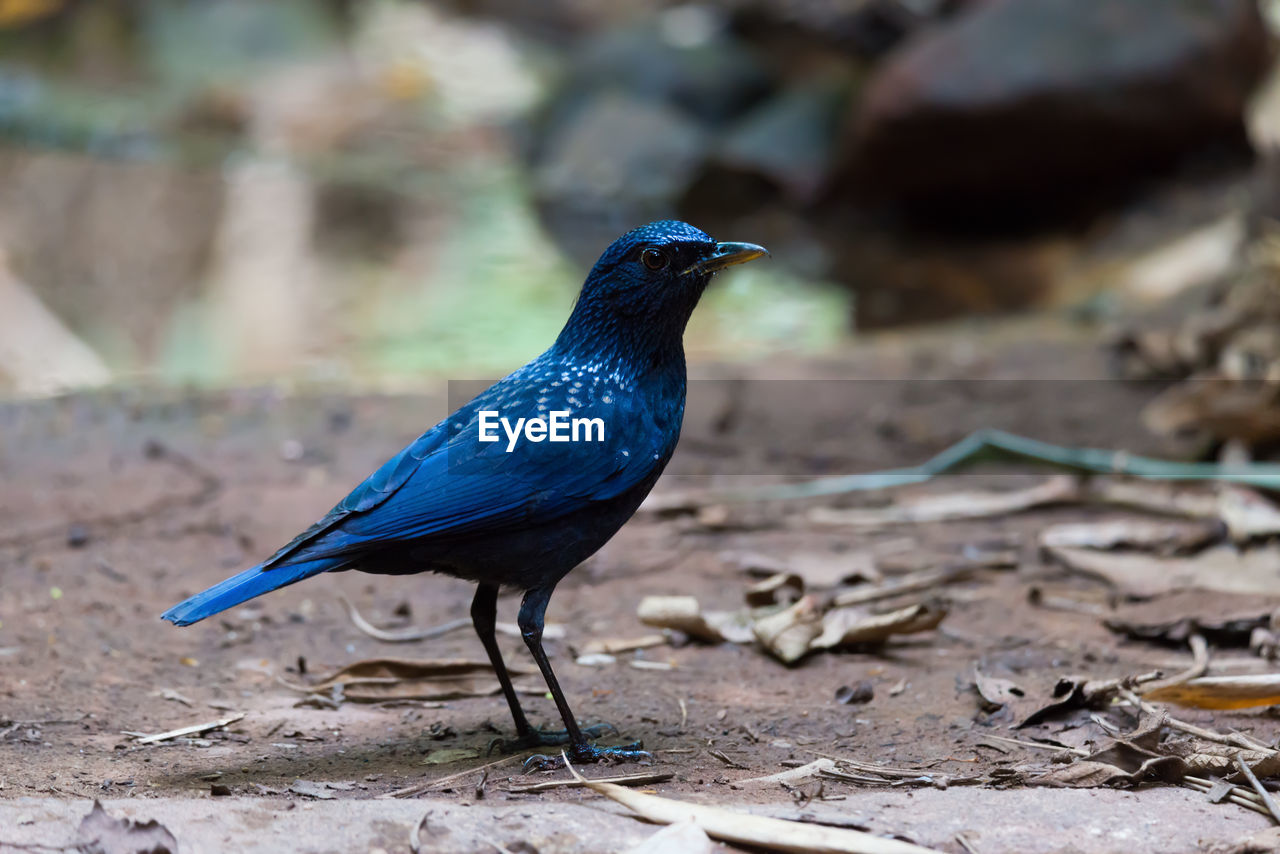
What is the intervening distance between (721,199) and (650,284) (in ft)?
32.7

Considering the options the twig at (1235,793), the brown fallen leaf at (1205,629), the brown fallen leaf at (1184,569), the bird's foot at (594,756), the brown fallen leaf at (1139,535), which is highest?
the brown fallen leaf at (1139,535)

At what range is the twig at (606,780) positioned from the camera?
3035 millimetres

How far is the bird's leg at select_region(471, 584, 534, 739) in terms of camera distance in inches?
142

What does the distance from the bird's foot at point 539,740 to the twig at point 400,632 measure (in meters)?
0.97

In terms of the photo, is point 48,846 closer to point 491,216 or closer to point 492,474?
point 492,474

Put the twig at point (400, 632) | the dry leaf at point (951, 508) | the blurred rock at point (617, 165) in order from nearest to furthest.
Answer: the twig at point (400, 632), the dry leaf at point (951, 508), the blurred rock at point (617, 165)

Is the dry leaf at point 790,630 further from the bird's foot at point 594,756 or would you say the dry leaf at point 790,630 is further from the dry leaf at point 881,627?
the bird's foot at point 594,756

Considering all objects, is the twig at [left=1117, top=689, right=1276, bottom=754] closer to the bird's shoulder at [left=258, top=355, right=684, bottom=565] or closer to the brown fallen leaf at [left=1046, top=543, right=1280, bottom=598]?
the brown fallen leaf at [left=1046, top=543, right=1280, bottom=598]

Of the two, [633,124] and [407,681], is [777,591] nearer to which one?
[407,681]

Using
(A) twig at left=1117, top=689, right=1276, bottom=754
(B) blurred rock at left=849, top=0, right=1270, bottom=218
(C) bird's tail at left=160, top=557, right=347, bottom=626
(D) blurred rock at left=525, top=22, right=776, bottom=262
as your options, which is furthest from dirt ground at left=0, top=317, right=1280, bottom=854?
(D) blurred rock at left=525, top=22, right=776, bottom=262

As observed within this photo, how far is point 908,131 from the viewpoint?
11805 mm

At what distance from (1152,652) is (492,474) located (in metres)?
2.19

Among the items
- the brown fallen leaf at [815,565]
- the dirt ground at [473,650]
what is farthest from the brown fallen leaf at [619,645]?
the brown fallen leaf at [815,565]

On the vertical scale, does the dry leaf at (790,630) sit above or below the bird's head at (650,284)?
below
